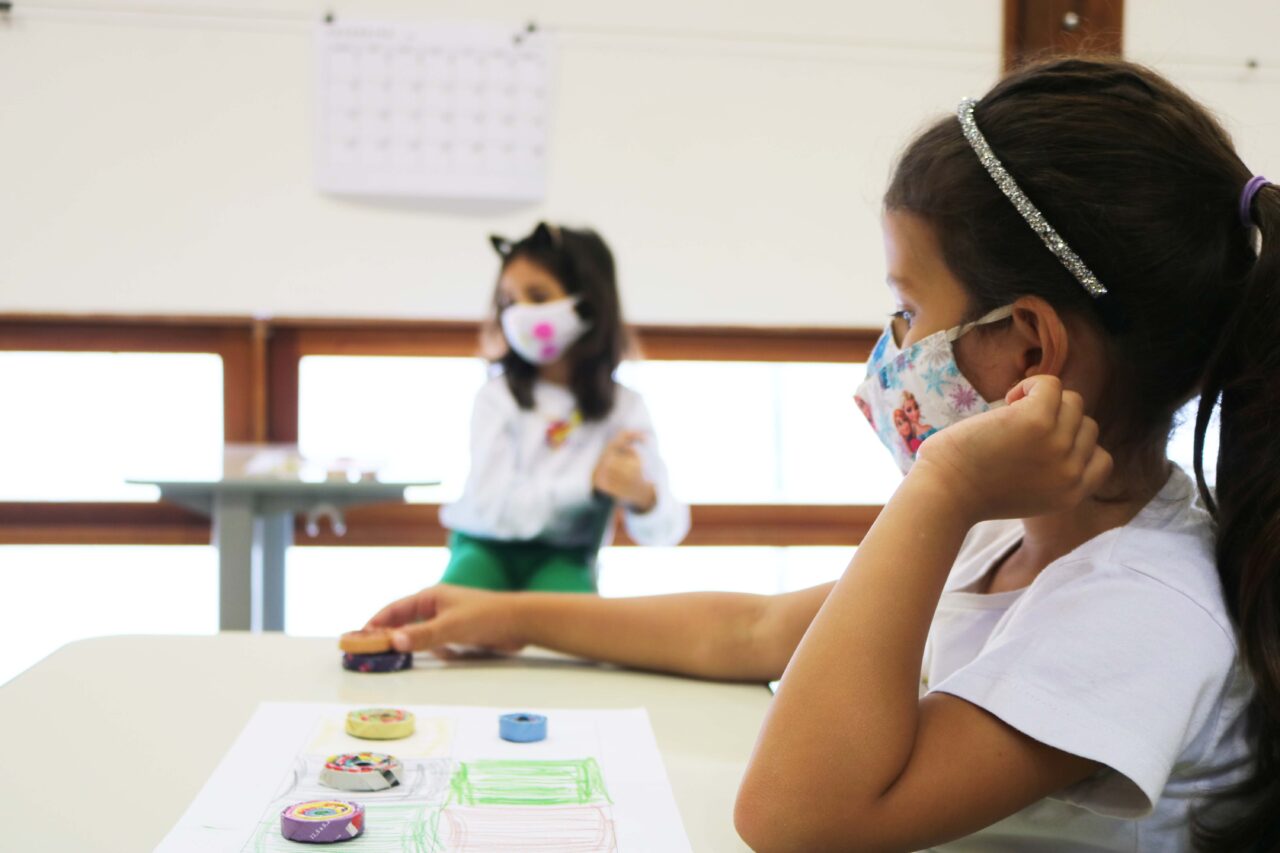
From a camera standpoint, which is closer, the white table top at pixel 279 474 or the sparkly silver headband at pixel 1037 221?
the sparkly silver headband at pixel 1037 221

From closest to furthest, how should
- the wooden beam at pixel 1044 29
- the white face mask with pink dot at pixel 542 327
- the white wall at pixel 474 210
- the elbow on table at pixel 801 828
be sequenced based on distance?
the elbow on table at pixel 801 828
the white face mask with pink dot at pixel 542 327
the white wall at pixel 474 210
the wooden beam at pixel 1044 29

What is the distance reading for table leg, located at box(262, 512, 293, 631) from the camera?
8.33 ft

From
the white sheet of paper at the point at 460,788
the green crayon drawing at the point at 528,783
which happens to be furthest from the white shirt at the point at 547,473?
the green crayon drawing at the point at 528,783

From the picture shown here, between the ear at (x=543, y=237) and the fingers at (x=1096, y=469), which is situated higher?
the ear at (x=543, y=237)

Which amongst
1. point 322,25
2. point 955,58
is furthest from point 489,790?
point 955,58

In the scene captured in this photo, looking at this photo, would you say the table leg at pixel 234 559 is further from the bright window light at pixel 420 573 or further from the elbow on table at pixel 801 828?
the elbow on table at pixel 801 828

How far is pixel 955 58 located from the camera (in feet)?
9.87

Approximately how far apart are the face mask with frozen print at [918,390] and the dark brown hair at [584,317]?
141 centimetres

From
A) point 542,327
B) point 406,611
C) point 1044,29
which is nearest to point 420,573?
point 542,327

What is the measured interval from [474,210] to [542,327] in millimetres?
740

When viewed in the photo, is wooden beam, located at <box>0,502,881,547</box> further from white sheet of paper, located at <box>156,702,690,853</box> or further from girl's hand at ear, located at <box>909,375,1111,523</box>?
girl's hand at ear, located at <box>909,375,1111,523</box>

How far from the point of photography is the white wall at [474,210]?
2.76m

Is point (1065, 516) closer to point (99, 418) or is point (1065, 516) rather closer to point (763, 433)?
point (763, 433)

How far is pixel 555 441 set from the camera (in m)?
2.28
